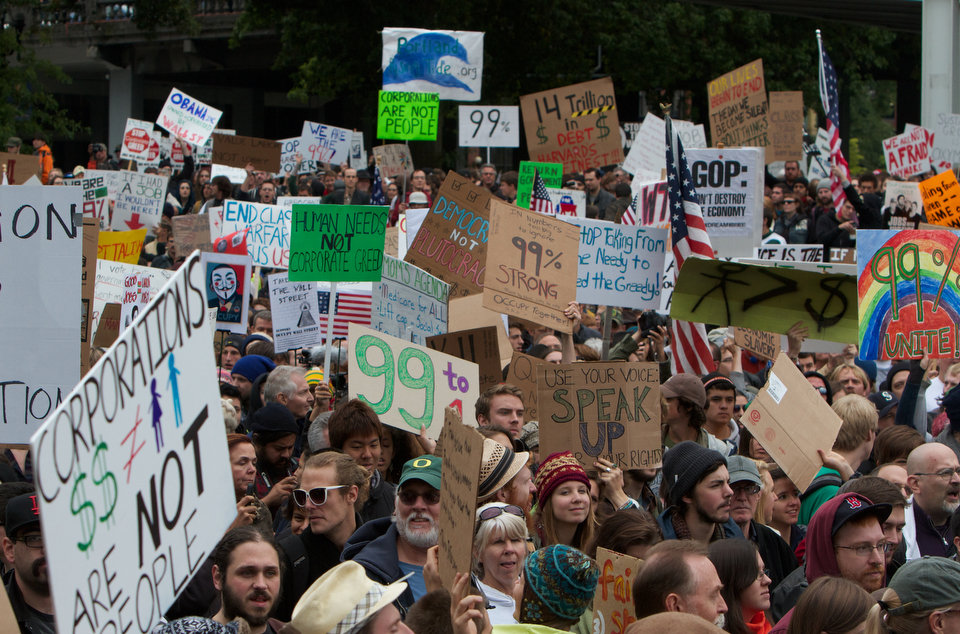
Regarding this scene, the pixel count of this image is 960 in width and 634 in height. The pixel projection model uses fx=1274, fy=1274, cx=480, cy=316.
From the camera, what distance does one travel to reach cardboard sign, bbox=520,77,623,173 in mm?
14344

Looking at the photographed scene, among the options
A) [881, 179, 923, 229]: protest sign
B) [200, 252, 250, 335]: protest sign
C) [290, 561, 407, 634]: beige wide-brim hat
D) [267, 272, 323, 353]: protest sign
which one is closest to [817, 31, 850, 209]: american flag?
[881, 179, 923, 229]: protest sign

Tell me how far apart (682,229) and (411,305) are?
1898 millimetres

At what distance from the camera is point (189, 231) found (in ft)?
43.9

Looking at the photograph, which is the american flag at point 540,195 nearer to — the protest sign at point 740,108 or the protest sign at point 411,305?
the protest sign at point 740,108

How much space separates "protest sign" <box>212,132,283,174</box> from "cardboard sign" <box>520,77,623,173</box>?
4896mm

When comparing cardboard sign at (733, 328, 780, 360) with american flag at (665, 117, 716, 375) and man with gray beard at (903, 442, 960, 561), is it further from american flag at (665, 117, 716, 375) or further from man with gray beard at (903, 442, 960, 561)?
man with gray beard at (903, 442, 960, 561)

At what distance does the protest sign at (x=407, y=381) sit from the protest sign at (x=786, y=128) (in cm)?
1276

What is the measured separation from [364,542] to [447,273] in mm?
4357

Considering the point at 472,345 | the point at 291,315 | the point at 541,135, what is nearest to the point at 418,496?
the point at 472,345

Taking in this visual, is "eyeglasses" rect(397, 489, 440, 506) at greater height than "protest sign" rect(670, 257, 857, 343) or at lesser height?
lesser

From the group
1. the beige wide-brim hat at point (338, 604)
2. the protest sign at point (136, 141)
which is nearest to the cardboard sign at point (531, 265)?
the beige wide-brim hat at point (338, 604)

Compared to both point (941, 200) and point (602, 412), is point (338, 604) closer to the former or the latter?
point (602, 412)

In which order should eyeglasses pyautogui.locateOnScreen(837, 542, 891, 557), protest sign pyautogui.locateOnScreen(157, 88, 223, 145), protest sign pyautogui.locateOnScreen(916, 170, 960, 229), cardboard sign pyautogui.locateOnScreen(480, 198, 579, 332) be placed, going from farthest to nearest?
protest sign pyautogui.locateOnScreen(157, 88, 223, 145) < protest sign pyautogui.locateOnScreen(916, 170, 960, 229) < cardboard sign pyautogui.locateOnScreen(480, 198, 579, 332) < eyeglasses pyautogui.locateOnScreen(837, 542, 891, 557)

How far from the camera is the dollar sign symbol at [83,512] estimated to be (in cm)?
267
